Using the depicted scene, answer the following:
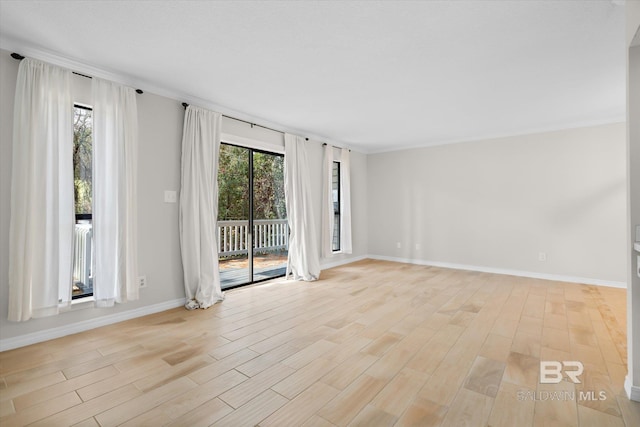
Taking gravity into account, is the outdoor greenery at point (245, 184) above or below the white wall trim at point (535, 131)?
below

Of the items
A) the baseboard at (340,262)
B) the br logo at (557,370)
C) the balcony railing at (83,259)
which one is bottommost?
the br logo at (557,370)

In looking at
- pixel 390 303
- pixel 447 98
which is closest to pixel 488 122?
pixel 447 98

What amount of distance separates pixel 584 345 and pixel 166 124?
4.59 metres

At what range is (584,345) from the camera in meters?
2.49

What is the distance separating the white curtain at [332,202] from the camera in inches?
220

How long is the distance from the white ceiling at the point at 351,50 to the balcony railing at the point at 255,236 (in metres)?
2.25

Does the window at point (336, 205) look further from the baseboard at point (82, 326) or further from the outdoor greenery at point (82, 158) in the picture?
the outdoor greenery at point (82, 158)

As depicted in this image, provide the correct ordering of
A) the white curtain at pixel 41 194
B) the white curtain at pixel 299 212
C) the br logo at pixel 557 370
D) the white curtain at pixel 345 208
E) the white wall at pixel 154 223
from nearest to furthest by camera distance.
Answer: the br logo at pixel 557 370, the white curtain at pixel 41 194, the white wall at pixel 154 223, the white curtain at pixel 299 212, the white curtain at pixel 345 208

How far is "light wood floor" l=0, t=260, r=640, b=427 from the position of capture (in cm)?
165

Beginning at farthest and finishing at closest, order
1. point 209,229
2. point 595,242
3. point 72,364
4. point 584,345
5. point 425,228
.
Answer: point 425,228 < point 595,242 < point 209,229 < point 584,345 < point 72,364

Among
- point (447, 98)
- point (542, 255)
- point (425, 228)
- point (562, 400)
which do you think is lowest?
point (562, 400)

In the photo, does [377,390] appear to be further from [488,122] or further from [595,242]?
[595,242]

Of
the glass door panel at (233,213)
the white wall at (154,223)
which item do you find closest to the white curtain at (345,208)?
the glass door panel at (233,213)

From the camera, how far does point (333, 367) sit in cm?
214
